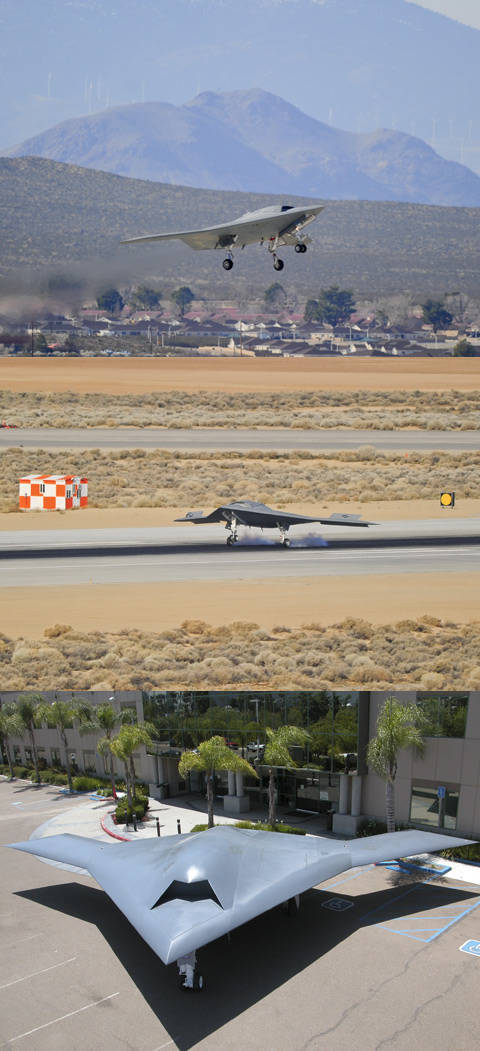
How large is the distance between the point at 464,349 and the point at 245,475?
3822 centimetres

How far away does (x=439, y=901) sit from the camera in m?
39.7

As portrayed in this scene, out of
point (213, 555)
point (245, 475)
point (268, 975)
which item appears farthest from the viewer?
point (245, 475)

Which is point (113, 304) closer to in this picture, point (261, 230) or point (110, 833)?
point (261, 230)

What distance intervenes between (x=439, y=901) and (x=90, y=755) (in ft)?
128

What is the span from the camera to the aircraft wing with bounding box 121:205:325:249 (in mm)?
41188

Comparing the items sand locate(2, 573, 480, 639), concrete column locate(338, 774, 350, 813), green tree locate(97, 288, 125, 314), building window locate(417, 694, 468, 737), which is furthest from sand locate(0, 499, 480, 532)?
building window locate(417, 694, 468, 737)

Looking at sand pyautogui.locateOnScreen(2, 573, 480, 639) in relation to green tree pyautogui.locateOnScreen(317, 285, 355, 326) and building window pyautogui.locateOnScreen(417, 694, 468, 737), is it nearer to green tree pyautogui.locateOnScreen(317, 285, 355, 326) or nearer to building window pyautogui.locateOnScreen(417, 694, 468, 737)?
building window pyautogui.locateOnScreen(417, 694, 468, 737)

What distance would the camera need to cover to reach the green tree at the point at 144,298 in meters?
96.0

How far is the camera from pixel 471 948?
34.3m

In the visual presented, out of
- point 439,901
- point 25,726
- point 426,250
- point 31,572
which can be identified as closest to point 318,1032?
point 439,901

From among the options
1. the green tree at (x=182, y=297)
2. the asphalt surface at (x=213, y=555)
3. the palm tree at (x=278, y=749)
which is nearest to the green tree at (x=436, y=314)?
the green tree at (x=182, y=297)

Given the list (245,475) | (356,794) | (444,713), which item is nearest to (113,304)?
(245,475)

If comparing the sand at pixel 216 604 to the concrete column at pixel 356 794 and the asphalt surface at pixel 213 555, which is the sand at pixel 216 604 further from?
the concrete column at pixel 356 794

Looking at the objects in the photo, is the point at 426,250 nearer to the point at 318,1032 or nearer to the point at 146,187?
the point at 146,187
